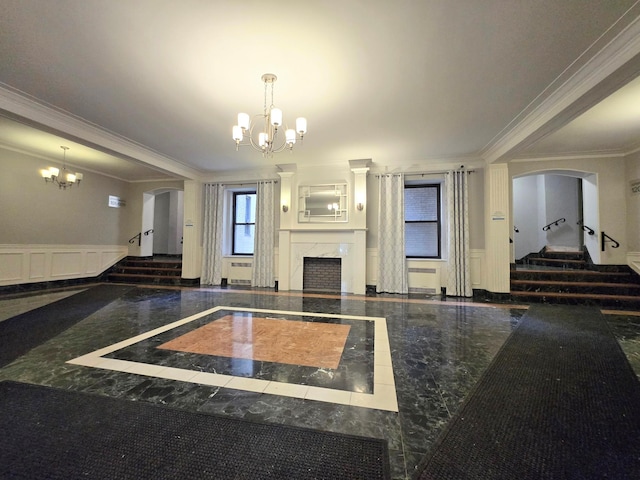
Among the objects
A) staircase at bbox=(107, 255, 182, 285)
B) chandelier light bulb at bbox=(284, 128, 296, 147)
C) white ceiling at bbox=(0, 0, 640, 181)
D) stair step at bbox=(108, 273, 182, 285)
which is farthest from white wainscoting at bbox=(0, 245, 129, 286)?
chandelier light bulb at bbox=(284, 128, 296, 147)

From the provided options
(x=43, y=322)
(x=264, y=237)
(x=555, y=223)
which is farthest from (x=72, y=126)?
(x=555, y=223)

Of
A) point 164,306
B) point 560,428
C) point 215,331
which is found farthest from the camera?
point 164,306

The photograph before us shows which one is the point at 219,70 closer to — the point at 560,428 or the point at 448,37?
the point at 448,37

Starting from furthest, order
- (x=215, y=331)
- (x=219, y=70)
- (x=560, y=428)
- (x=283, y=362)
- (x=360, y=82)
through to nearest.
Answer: (x=215, y=331), (x=360, y=82), (x=219, y=70), (x=283, y=362), (x=560, y=428)

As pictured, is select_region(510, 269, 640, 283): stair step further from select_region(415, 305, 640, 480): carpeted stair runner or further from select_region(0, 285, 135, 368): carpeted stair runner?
select_region(0, 285, 135, 368): carpeted stair runner

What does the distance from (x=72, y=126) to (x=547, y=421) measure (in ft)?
21.4

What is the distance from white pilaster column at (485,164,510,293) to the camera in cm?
530

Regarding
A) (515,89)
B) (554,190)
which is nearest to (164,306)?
(515,89)

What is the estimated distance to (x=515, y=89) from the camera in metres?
3.18

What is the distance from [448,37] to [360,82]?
99cm

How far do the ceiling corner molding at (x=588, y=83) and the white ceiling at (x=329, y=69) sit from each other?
0.02 meters

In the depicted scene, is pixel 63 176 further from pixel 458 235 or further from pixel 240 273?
pixel 458 235

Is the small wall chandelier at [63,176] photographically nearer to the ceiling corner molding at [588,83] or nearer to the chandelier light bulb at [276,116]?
the chandelier light bulb at [276,116]

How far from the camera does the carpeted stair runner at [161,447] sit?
4.03 ft
